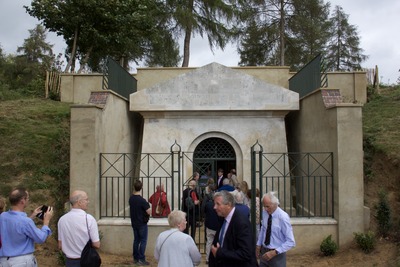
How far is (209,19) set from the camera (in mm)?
24938

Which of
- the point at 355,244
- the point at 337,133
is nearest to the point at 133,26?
the point at 337,133

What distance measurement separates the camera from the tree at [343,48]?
3669 centimetres

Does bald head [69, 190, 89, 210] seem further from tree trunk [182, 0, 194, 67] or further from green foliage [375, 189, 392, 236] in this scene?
tree trunk [182, 0, 194, 67]

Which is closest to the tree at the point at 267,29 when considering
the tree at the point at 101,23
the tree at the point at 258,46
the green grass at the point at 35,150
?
the tree at the point at 258,46

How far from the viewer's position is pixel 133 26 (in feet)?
76.8

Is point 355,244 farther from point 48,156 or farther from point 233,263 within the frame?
point 48,156

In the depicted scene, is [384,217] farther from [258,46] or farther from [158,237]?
[258,46]

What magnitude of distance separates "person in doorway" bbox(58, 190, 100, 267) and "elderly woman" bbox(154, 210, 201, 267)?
96 centimetres

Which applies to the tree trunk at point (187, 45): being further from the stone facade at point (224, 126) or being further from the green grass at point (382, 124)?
the green grass at point (382, 124)

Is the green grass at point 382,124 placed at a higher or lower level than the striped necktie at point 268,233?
higher

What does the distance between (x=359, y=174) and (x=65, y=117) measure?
34.3ft

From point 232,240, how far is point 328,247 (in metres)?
5.43

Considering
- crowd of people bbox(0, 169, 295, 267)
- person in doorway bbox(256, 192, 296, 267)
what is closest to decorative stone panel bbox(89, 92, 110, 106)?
crowd of people bbox(0, 169, 295, 267)

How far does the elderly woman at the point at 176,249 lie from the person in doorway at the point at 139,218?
3.71 meters
